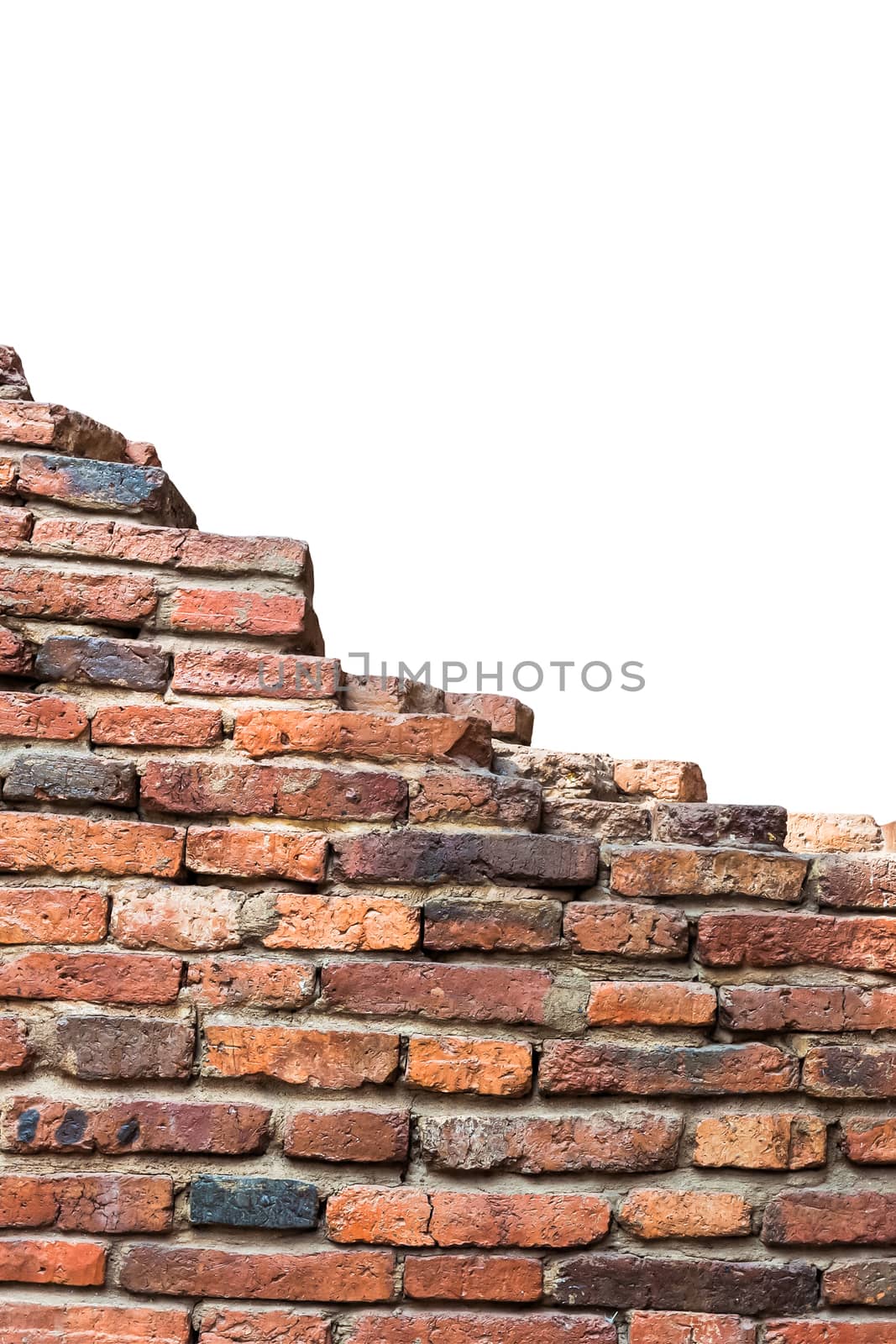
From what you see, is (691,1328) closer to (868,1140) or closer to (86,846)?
(868,1140)

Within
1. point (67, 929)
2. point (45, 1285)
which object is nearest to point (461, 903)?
point (67, 929)

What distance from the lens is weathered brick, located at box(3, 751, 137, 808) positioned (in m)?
1.83

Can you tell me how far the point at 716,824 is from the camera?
197 cm

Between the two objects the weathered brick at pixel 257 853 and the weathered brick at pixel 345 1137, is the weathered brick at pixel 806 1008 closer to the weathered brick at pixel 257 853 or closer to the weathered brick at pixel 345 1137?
the weathered brick at pixel 345 1137

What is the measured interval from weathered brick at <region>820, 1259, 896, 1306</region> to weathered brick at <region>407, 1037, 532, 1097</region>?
552 mm

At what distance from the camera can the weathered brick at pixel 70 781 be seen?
1828 mm

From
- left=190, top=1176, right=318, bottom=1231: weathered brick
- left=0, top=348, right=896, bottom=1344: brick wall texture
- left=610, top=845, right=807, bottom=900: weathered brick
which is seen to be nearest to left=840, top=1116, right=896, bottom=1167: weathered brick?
A: left=0, top=348, right=896, bottom=1344: brick wall texture

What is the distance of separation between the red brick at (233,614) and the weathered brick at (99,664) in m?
0.09

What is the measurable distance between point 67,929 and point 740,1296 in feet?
3.87

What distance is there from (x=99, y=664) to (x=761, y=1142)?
1.32m

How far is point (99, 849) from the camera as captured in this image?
1810 millimetres

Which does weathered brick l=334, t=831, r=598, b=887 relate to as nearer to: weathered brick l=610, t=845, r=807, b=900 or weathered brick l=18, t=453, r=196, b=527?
weathered brick l=610, t=845, r=807, b=900

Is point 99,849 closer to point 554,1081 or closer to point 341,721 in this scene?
point 341,721

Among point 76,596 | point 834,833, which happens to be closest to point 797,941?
point 834,833
